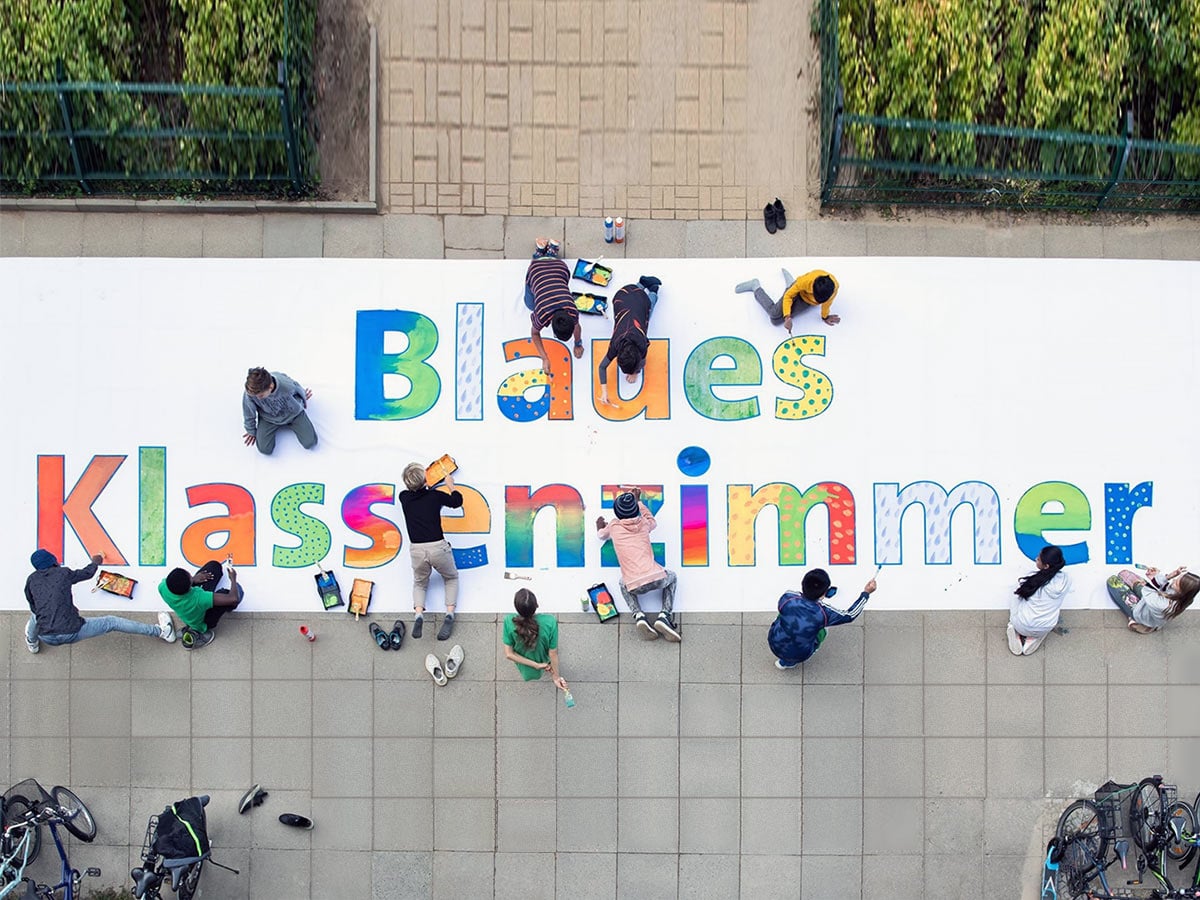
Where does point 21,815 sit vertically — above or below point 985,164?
below

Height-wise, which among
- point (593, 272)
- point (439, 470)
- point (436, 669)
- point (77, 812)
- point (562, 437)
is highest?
point (593, 272)

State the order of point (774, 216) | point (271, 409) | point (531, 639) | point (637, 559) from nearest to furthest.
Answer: point (531, 639)
point (271, 409)
point (637, 559)
point (774, 216)

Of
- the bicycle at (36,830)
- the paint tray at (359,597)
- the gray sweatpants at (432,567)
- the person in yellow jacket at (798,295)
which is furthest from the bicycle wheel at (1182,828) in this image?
the bicycle at (36,830)

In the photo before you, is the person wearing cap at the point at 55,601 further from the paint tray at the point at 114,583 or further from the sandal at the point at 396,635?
the sandal at the point at 396,635

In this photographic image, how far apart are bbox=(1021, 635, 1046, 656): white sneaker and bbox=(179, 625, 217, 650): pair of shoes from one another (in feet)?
27.2

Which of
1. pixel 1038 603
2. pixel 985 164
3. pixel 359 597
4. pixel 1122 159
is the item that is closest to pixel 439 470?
pixel 359 597

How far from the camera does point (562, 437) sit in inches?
369

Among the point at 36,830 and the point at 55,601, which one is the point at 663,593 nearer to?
the point at 55,601

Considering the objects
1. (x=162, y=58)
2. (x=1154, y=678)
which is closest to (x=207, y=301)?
(x=162, y=58)

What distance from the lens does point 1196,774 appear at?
30.9ft

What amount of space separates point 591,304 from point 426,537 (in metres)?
2.90

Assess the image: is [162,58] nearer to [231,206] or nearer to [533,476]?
[231,206]

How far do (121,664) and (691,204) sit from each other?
24.8 feet

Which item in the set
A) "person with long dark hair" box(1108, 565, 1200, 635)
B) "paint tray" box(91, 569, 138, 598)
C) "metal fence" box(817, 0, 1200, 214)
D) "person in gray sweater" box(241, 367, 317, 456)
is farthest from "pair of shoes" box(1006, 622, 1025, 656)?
"paint tray" box(91, 569, 138, 598)
